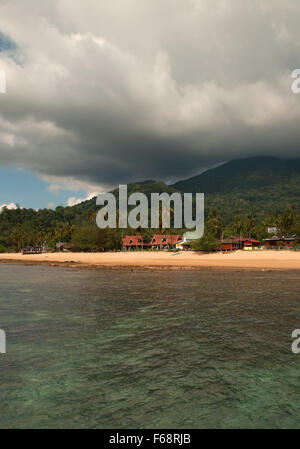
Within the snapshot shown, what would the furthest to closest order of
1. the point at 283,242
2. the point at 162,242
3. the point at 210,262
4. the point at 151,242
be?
the point at 151,242, the point at 162,242, the point at 283,242, the point at 210,262

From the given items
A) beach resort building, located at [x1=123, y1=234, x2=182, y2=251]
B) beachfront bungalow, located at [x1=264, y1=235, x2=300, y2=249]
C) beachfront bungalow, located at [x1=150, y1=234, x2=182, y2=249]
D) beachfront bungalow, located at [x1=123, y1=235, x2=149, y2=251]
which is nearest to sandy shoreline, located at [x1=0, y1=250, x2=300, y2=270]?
beachfront bungalow, located at [x1=264, y1=235, x2=300, y2=249]

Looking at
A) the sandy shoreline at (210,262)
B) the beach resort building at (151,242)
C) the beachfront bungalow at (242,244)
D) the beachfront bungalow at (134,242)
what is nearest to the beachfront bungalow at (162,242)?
the beach resort building at (151,242)

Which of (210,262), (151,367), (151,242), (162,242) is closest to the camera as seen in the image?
(151,367)

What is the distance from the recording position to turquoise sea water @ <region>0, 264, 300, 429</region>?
655 centimetres

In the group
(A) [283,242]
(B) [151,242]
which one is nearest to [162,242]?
(B) [151,242]

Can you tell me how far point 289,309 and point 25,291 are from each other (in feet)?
72.6

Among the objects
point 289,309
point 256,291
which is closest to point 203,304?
point 289,309

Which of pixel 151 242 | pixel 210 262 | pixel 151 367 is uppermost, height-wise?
pixel 151 242

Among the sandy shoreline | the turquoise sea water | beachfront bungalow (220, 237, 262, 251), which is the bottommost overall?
the sandy shoreline

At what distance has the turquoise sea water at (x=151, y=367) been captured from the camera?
21.5 ft

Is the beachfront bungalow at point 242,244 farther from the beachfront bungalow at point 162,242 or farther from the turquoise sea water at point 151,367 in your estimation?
the turquoise sea water at point 151,367

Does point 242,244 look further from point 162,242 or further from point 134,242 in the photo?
point 134,242

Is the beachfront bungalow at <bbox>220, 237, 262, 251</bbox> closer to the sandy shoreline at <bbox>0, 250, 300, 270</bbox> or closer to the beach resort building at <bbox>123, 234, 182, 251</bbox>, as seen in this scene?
the sandy shoreline at <bbox>0, 250, 300, 270</bbox>

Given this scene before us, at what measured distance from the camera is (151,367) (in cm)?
906
